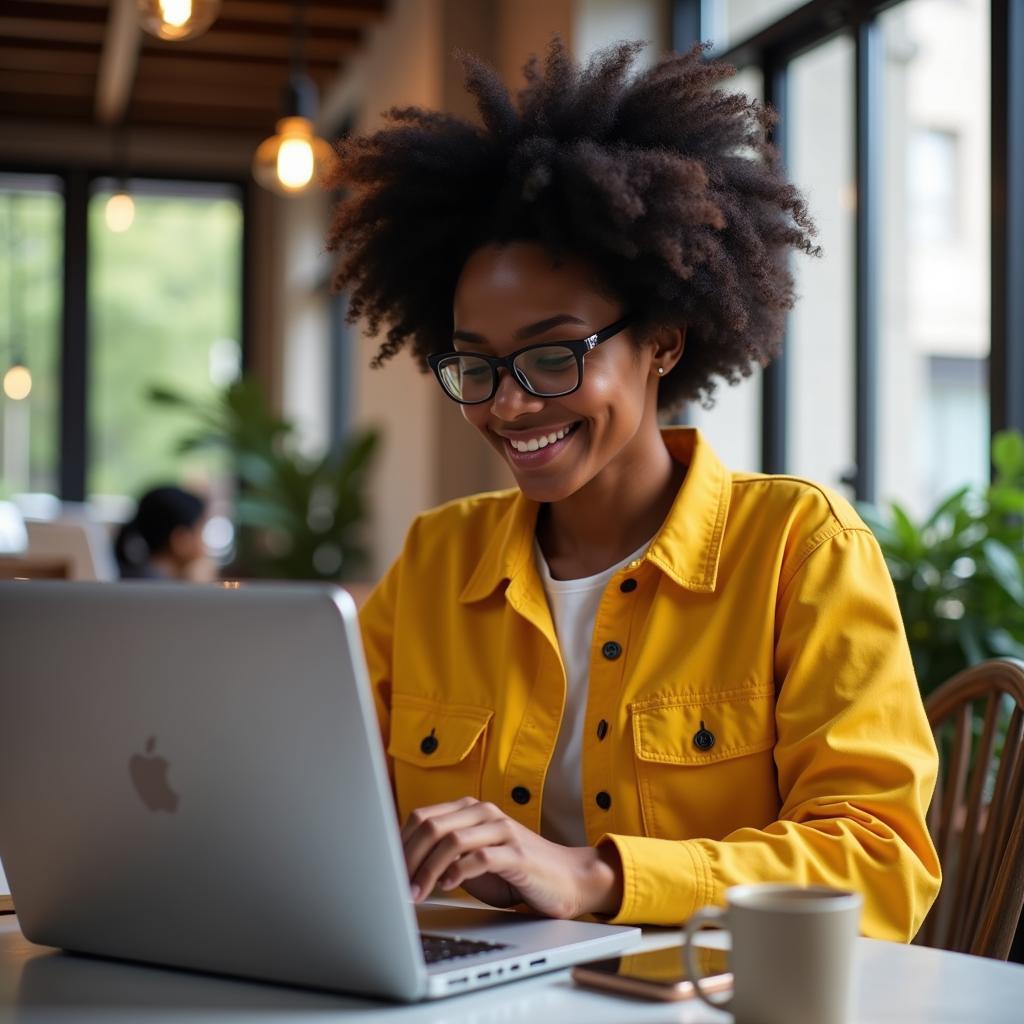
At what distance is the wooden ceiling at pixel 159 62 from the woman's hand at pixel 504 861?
5622 mm

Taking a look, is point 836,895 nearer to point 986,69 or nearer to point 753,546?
point 753,546

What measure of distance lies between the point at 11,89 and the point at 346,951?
7.70 metres

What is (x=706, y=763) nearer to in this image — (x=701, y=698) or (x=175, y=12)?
(x=701, y=698)

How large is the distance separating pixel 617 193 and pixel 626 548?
0.40 metres

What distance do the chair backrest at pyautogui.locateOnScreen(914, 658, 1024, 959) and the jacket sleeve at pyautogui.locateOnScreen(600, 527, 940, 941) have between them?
0.11 metres

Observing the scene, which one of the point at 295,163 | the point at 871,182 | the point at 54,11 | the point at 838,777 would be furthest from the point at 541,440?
the point at 54,11

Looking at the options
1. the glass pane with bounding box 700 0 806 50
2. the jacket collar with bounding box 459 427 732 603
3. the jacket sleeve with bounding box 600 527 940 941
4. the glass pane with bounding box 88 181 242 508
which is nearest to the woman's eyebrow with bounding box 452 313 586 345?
the jacket collar with bounding box 459 427 732 603

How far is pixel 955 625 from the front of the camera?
8.52 feet

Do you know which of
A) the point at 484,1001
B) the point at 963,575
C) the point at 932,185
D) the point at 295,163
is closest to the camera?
the point at 484,1001

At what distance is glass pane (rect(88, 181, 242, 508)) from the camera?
8523 millimetres

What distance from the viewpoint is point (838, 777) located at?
51.1 inches

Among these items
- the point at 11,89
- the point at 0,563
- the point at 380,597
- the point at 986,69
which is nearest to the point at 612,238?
the point at 380,597

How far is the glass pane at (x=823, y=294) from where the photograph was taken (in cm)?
409

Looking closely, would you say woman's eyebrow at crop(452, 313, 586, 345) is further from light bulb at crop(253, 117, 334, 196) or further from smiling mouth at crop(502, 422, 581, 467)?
light bulb at crop(253, 117, 334, 196)
